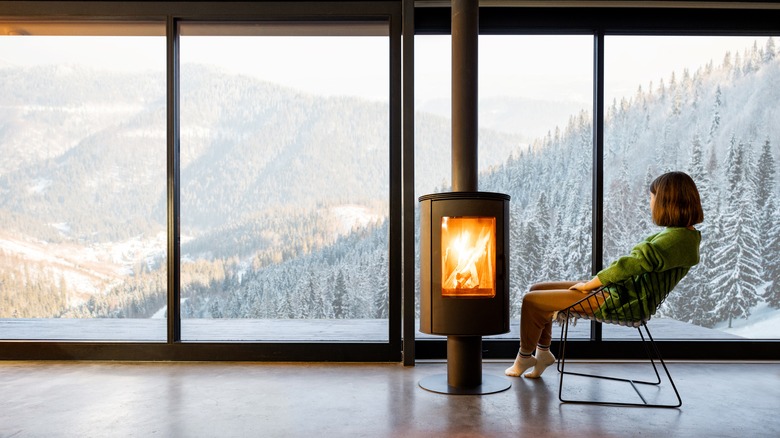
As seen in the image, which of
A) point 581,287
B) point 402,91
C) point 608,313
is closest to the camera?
point 608,313

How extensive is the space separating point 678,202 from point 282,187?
86.6 inches

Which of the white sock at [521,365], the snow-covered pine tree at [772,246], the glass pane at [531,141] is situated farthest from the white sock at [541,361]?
the snow-covered pine tree at [772,246]

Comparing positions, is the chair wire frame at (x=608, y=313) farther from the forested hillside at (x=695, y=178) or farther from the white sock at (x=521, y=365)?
the forested hillside at (x=695, y=178)

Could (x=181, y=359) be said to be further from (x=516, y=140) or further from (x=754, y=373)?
(x=754, y=373)

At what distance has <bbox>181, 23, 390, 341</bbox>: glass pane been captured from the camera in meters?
3.71

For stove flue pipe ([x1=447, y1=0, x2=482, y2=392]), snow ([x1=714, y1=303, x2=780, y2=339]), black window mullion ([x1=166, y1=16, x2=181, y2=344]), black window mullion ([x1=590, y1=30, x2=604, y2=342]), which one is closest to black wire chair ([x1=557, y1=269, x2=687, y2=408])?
stove flue pipe ([x1=447, y1=0, x2=482, y2=392])

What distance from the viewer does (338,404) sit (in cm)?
271

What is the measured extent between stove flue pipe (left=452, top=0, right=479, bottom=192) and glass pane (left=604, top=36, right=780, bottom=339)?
3.69ft

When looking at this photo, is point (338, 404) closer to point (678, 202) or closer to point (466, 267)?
point (466, 267)

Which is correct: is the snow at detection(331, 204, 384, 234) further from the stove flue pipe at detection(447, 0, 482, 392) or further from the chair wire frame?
the chair wire frame

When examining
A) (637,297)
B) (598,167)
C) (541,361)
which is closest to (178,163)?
(541,361)

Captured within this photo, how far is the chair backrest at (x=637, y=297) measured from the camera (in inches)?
107

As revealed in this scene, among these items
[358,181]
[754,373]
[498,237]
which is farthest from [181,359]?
[754,373]

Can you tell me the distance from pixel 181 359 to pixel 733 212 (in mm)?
3467
